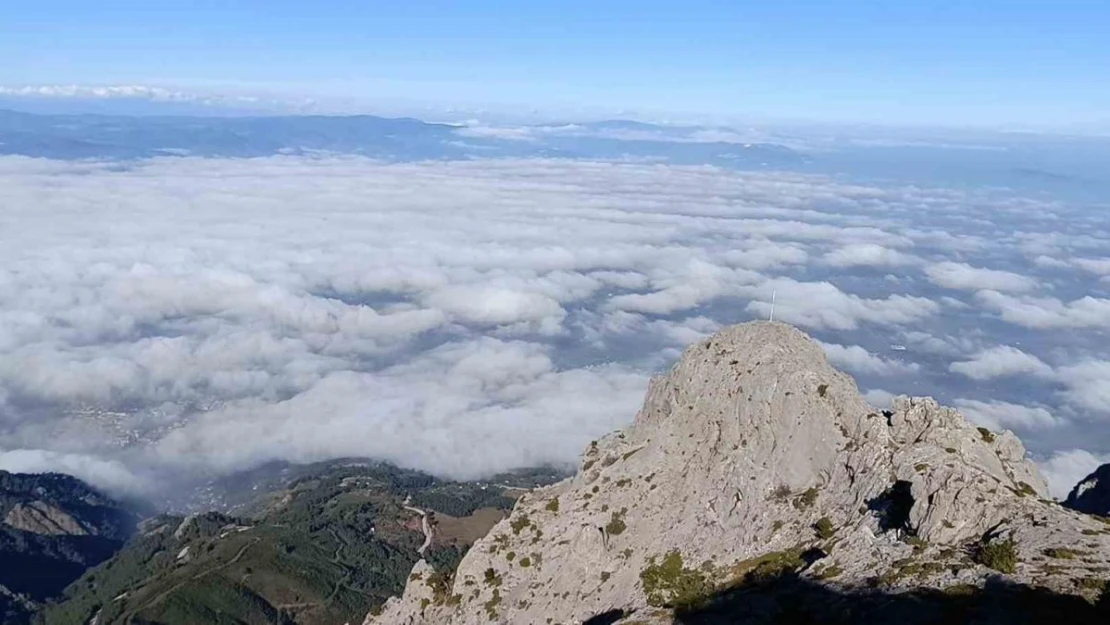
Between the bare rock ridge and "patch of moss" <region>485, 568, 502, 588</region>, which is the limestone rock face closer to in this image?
the bare rock ridge

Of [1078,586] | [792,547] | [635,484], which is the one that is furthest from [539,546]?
[1078,586]

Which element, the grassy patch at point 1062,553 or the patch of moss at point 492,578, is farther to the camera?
the patch of moss at point 492,578

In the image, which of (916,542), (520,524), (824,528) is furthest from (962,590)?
(520,524)

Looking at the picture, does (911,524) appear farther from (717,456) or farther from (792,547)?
(717,456)

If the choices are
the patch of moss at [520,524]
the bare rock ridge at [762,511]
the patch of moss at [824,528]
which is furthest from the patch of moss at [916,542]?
the patch of moss at [520,524]

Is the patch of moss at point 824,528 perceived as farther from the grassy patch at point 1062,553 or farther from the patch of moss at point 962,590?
the grassy patch at point 1062,553
